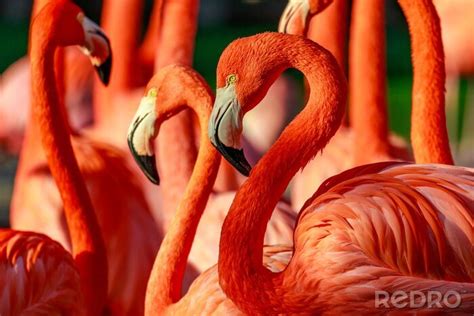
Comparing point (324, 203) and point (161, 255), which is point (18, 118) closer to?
point (161, 255)

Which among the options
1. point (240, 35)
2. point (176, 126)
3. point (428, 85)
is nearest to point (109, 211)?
point (176, 126)

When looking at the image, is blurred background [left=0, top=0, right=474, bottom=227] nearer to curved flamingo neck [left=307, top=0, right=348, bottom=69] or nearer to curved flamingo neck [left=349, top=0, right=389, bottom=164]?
curved flamingo neck [left=307, top=0, right=348, bottom=69]

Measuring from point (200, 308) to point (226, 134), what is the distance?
55cm

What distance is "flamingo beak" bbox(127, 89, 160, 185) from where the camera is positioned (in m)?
3.46

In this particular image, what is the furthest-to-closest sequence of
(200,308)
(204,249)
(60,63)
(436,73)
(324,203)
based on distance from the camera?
1. (60,63)
2. (204,249)
3. (436,73)
4. (200,308)
5. (324,203)

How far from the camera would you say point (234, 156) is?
3043mm

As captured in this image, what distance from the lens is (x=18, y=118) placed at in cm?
683

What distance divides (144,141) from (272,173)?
454mm

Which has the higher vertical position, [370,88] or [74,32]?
[74,32]

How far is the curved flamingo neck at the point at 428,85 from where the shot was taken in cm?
382

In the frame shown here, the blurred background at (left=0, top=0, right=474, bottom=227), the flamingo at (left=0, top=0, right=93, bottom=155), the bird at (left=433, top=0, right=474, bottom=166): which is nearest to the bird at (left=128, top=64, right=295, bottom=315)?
the bird at (left=433, top=0, right=474, bottom=166)

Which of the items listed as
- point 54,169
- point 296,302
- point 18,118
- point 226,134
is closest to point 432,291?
point 296,302

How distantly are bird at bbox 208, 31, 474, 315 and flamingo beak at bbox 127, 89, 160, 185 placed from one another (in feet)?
1.18

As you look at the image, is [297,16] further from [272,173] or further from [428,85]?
[272,173]
